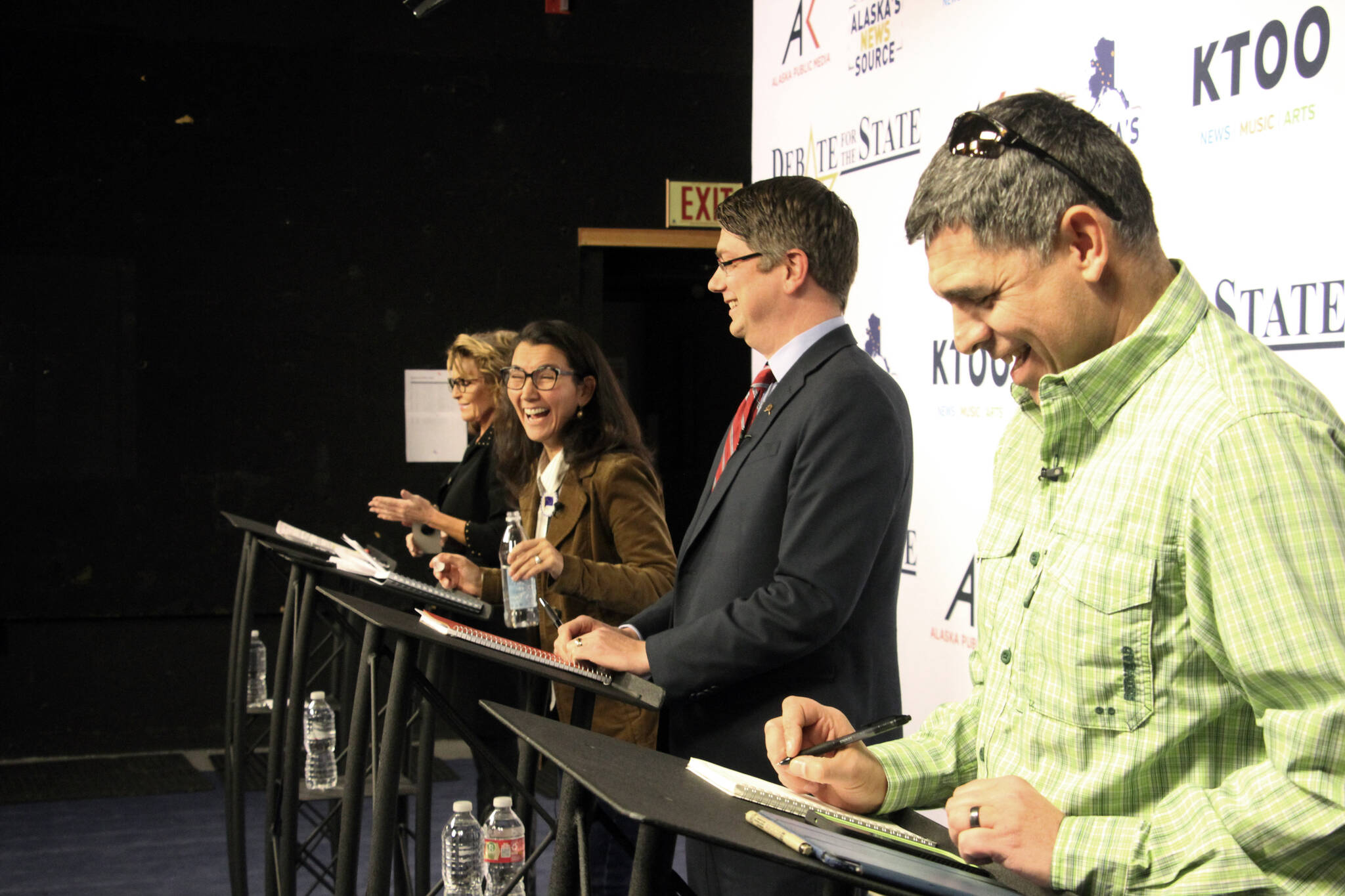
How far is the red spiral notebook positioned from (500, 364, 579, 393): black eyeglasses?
1173 mm

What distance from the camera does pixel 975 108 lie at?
Result: 8.76 feet

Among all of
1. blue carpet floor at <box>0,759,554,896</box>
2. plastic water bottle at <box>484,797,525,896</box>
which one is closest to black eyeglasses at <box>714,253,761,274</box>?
plastic water bottle at <box>484,797,525,896</box>

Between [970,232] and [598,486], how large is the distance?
181 cm

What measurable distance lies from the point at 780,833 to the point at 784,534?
1021 mm

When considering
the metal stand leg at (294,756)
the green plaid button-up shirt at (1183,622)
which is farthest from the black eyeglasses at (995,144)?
the metal stand leg at (294,756)

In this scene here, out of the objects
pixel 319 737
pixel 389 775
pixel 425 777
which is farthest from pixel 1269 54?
pixel 319 737

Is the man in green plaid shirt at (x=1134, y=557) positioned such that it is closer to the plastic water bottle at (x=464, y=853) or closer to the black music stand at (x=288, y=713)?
the black music stand at (x=288, y=713)

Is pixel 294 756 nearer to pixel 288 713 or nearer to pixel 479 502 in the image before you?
pixel 288 713

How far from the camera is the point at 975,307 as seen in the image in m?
1.25

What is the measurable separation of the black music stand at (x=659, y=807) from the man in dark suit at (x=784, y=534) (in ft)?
1.90

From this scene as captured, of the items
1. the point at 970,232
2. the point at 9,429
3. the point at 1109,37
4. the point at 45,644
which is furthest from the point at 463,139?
the point at 970,232

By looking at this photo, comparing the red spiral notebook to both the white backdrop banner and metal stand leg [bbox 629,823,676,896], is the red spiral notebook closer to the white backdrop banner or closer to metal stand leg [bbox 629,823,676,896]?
metal stand leg [bbox 629,823,676,896]

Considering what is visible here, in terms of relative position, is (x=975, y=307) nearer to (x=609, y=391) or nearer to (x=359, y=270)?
(x=609, y=391)

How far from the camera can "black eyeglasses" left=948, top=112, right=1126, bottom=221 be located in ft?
3.84
